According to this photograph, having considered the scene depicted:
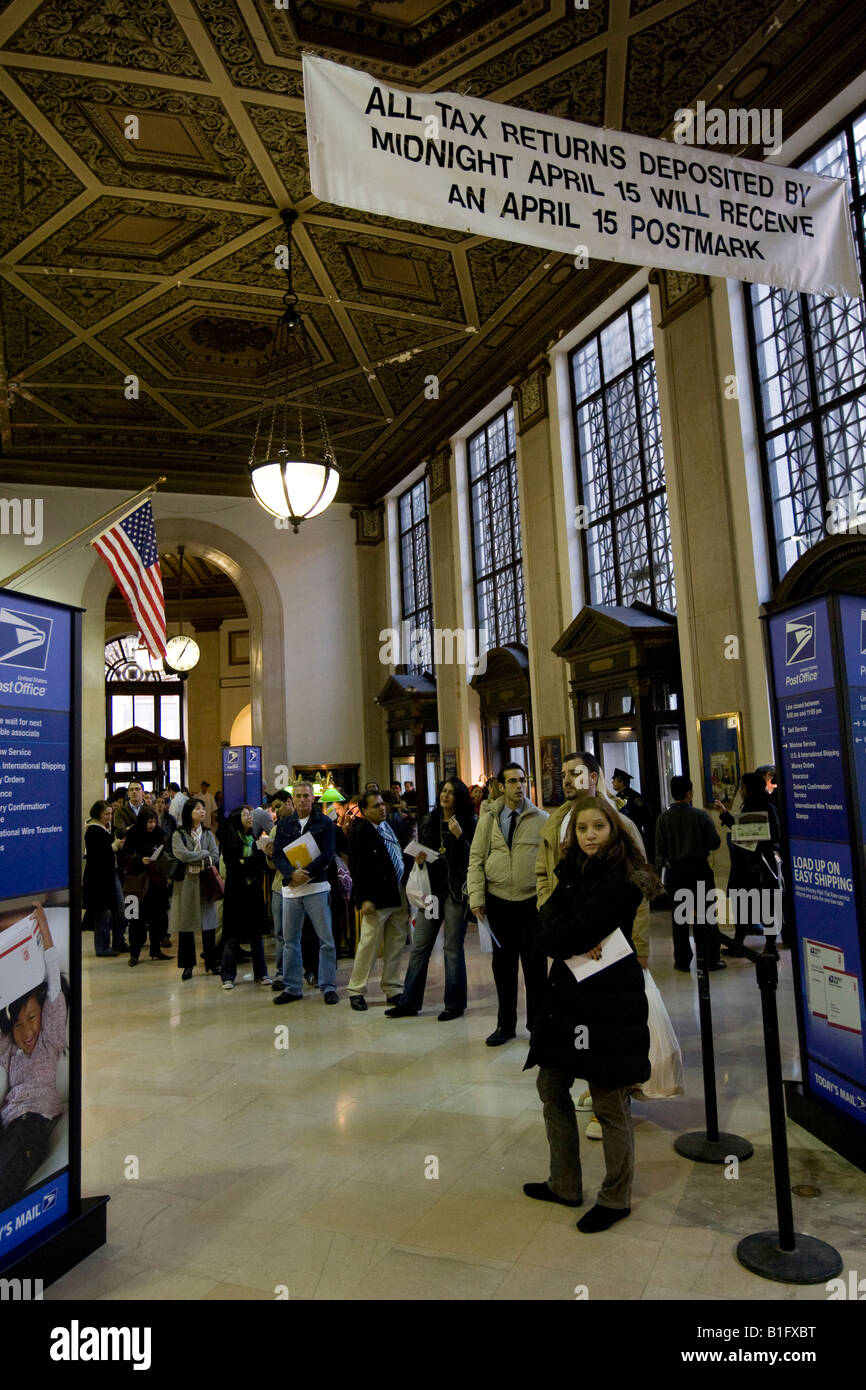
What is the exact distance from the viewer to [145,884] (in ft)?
31.6

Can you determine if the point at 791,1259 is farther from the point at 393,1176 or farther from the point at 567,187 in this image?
the point at 567,187

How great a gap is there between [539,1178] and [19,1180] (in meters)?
1.99

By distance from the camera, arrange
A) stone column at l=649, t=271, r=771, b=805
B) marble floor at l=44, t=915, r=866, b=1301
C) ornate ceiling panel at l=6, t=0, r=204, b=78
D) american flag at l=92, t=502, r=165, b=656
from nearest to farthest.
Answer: marble floor at l=44, t=915, r=866, b=1301
ornate ceiling panel at l=6, t=0, r=204, b=78
stone column at l=649, t=271, r=771, b=805
american flag at l=92, t=502, r=165, b=656

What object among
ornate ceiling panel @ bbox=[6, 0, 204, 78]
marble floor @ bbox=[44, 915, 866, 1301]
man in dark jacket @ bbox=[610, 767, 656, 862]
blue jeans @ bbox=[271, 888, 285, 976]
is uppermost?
ornate ceiling panel @ bbox=[6, 0, 204, 78]

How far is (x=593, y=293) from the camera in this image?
1140 centimetres

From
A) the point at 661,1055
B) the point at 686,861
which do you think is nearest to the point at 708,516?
the point at 686,861

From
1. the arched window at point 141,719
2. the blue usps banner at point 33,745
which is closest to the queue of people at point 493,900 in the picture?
the blue usps banner at point 33,745

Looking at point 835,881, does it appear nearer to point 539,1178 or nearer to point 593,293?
point 539,1178

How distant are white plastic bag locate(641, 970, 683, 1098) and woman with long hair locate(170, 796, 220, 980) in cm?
512

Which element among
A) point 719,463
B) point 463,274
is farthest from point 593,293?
point 719,463

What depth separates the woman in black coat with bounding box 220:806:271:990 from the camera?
7645mm

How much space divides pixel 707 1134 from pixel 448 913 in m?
2.69

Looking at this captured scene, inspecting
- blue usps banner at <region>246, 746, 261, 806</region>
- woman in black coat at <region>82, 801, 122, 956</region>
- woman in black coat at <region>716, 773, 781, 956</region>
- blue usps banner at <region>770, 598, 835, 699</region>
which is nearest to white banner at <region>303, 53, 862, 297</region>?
blue usps banner at <region>770, 598, 835, 699</region>

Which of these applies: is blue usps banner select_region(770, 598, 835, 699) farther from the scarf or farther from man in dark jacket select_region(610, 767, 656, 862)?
the scarf
